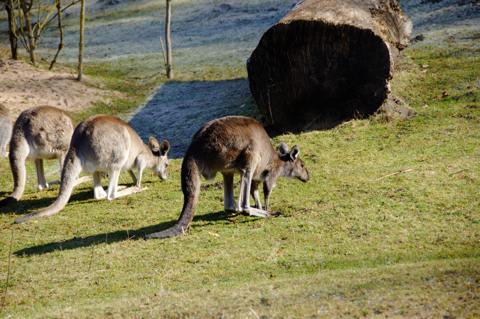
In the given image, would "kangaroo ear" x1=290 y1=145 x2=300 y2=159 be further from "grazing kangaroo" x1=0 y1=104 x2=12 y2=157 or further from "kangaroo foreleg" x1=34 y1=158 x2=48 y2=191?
"grazing kangaroo" x1=0 y1=104 x2=12 y2=157

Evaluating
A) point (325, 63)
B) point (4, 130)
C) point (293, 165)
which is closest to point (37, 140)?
point (4, 130)

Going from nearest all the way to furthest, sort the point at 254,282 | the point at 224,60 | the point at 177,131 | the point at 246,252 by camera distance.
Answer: the point at 254,282 → the point at 246,252 → the point at 177,131 → the point at 224,60

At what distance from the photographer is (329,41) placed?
8.51 m

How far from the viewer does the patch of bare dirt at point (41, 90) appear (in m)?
12.7

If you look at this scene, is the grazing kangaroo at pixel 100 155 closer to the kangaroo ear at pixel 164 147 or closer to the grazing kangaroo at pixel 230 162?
the kangaroo ear at pixel 164 147

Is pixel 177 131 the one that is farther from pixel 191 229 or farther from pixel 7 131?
pixel 191 229

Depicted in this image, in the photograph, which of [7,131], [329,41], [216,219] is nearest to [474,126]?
[329,41]

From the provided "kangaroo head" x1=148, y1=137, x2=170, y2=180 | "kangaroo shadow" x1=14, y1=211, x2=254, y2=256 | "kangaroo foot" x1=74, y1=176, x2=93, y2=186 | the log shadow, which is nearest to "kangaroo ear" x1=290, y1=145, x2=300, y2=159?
"kangaroo shadow" x1=14, y1=211, x2=254, y2=256

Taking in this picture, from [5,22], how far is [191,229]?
3032cm

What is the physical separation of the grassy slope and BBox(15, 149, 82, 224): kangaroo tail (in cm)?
28

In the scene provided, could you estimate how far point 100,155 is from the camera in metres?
6.84

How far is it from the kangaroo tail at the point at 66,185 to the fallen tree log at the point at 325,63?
14.8ft

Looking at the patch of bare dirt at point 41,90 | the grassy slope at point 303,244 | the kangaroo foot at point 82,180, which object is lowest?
the kangaroo foot at point 82,180

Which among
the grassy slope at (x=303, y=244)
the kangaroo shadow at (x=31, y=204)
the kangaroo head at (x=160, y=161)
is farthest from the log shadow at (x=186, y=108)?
the grassy slope at (x=303, y=244)
